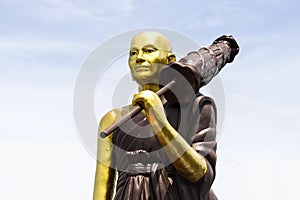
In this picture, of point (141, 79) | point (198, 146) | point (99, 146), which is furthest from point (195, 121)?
point (99, 146)

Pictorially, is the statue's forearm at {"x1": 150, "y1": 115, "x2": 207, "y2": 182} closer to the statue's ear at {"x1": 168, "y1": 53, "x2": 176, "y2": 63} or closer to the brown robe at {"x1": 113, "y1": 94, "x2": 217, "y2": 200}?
the brown robe at {"x1": 113, "y1": 94, "x2": 217, "y2": 200}

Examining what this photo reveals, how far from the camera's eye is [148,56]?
597 cm

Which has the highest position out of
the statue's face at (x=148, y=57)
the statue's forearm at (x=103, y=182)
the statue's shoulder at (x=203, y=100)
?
the statue's face at (x=148, y=57)

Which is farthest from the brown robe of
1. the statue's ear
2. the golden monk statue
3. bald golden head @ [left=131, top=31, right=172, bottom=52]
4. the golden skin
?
bald golden head @ [left=131, top=31, right=172, bottom=52]

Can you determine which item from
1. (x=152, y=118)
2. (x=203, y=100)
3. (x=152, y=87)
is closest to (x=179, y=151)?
(x=152, y=118)

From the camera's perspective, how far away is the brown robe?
Answer: 18.4 ft

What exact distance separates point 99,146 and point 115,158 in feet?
0.71

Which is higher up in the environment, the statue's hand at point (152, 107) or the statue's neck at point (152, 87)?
the statue's neck at point (152, 87)

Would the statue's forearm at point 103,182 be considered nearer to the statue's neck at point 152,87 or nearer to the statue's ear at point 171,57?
the statue's neck at point 152,87

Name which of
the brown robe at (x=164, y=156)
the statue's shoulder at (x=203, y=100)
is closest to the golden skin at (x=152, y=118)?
the brown robe at (x=164, y=156)

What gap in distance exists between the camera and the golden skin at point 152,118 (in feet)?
17.4

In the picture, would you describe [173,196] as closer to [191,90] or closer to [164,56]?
[191,90]

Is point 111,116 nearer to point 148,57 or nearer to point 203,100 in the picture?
point 148,57

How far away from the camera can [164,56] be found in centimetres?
602
